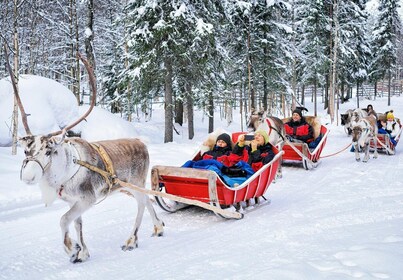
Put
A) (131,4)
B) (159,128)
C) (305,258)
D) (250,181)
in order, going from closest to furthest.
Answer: (305,258)
(250,181)
(131,4)
(159,128)

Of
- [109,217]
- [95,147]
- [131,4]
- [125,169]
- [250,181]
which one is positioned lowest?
[109,217]

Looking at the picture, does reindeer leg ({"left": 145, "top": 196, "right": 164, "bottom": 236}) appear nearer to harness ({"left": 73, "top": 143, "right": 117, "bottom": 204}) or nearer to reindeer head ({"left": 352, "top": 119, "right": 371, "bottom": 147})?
harness ({"left": 73, "top": 143, "right": 117, "bottom": 204})

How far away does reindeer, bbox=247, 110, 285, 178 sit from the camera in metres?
10.2

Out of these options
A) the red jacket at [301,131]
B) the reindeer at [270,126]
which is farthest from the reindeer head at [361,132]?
the reindeer at [270,126]

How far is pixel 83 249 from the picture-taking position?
444 cm

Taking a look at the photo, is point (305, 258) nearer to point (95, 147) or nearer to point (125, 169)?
point (125, 169)

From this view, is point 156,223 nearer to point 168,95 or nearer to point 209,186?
point 209,186

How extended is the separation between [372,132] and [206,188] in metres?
8.10

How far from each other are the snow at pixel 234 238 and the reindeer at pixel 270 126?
1619 mm

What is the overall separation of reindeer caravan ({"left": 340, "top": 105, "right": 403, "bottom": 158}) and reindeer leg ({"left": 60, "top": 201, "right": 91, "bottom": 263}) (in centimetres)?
947

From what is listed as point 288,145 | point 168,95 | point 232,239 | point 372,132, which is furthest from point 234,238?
point 168,95

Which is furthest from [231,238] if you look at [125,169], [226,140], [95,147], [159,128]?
[159,128]

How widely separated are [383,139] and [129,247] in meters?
10.5

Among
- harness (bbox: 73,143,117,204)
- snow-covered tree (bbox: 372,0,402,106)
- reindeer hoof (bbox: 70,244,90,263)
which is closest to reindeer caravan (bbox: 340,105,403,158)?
harness (bbox: 73,143,117,204)
